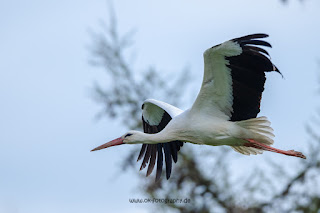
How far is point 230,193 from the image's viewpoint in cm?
1783

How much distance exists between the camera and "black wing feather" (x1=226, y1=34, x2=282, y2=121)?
384 inches

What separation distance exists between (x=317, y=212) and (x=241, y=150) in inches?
246

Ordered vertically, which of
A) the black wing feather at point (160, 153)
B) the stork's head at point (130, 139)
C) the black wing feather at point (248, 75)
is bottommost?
the black wing feather at point (160, 153)

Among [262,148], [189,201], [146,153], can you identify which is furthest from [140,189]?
[262,148]

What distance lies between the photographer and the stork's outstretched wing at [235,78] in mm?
9828

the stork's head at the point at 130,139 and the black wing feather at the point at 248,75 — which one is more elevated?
the black wing feather at the point at 248,75

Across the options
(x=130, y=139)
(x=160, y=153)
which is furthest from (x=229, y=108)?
(x=160, y=153)

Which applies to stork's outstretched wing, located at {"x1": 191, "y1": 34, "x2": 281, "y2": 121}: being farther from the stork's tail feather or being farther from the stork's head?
the stork's head

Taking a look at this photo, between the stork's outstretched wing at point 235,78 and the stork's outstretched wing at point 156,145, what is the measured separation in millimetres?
1374

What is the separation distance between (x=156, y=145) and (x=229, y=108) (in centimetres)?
178

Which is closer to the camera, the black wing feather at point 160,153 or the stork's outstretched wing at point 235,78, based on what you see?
the stork's outstretched wing at point 235,78

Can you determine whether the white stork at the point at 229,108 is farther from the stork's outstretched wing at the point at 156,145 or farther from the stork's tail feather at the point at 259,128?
the stork's outstretched wing at the point at 156,145

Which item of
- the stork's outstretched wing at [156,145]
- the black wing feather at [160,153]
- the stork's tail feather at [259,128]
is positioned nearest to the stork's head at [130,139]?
the stork's outstretched wing at [156,145]

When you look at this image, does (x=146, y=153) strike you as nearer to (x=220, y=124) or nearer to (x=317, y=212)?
(x=220, y=124)
